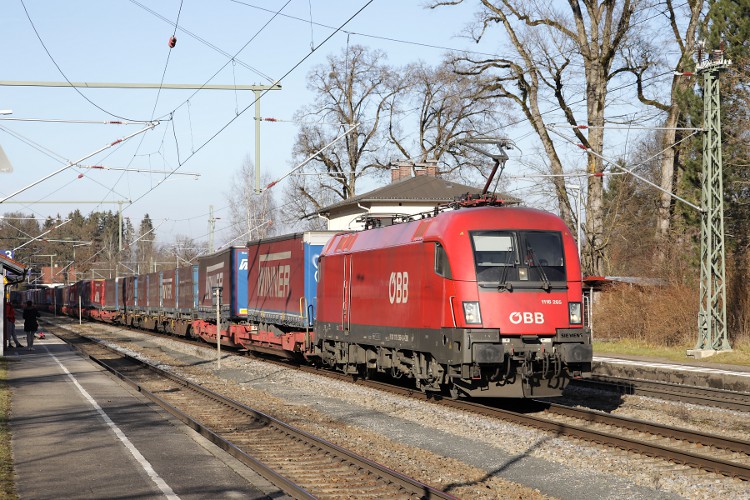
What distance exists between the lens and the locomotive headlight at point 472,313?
14445 mm

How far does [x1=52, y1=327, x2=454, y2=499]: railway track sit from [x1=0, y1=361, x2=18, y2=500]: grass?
2.64m

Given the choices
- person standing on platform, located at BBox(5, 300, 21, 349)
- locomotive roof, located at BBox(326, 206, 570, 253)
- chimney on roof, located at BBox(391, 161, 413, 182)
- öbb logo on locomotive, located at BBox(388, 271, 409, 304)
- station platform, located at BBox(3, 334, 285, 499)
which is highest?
chimney on roof, located at BBox(391, 161, 413, 182)

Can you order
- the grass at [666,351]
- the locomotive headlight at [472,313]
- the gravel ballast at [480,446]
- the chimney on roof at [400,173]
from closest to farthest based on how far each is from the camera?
the gravel ballast at [480,446] → the locomotive headlight at [472,313] → the grass at [666,351] → the chimney on roof at [400,173]

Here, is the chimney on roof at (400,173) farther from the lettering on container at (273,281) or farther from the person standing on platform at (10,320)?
the lettering on container at (273,281)

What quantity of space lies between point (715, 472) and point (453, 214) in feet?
20.5

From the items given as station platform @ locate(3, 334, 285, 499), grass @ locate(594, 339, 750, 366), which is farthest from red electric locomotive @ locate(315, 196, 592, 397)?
grass @ locate(594, 339, 750, 366)

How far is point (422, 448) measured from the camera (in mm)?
12539

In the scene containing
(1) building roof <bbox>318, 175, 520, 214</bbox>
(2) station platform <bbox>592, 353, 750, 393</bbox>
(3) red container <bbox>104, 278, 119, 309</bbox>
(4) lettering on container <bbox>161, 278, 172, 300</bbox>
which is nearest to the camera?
(2) station platform <bbox>592, 353, 750, 393</bbox>

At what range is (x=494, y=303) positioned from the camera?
14.5m

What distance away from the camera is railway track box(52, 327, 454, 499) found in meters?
9.70

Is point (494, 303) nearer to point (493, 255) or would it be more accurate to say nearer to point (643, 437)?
point (493, 255)

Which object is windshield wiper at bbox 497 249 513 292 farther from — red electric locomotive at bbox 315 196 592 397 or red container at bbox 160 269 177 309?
red container at bbox 160 269 177 309

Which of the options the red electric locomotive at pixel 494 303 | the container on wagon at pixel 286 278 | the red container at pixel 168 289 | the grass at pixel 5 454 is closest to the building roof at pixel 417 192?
the red container at pixel 168 289

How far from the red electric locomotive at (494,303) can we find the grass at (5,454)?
21.8 ft
